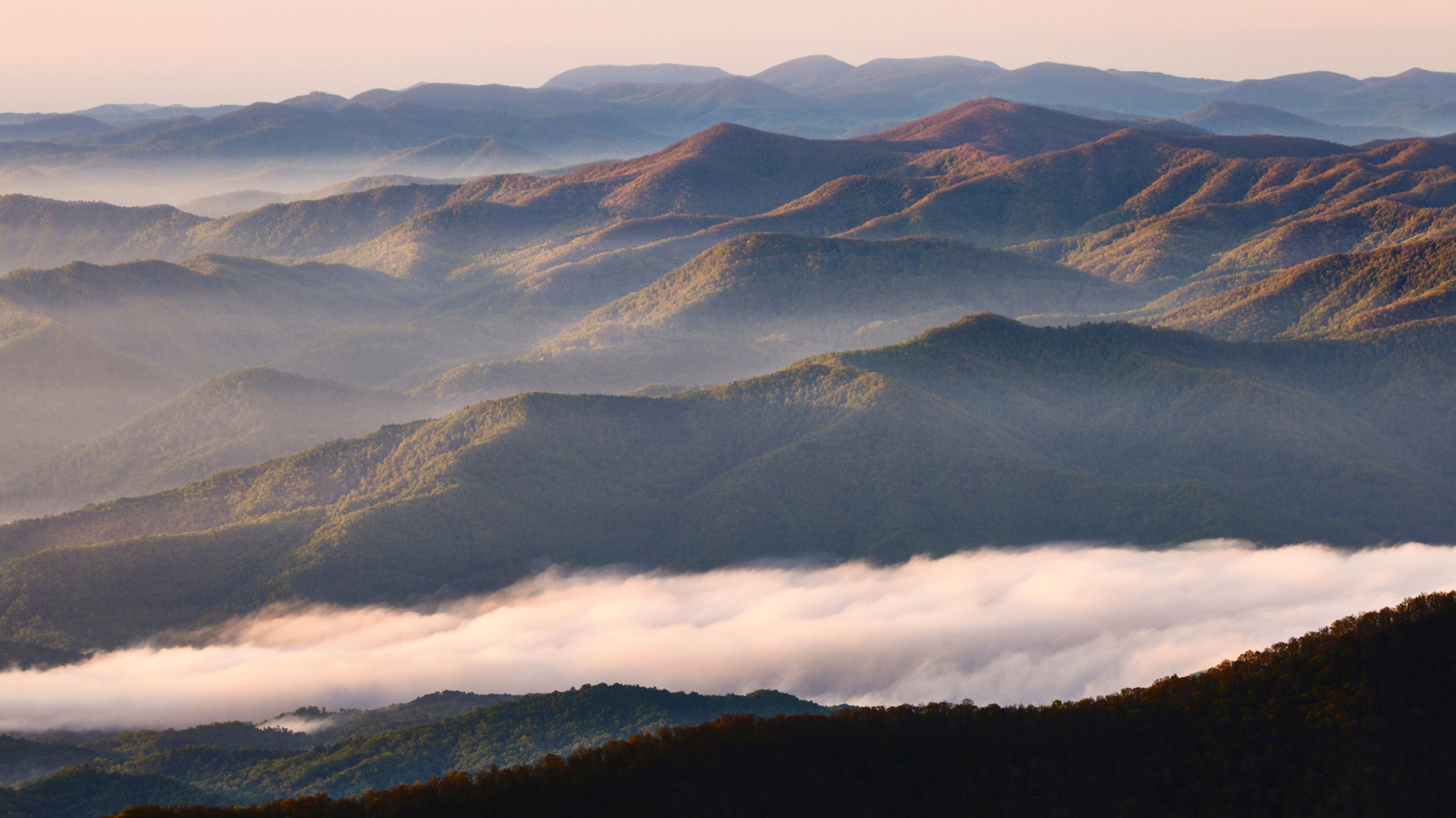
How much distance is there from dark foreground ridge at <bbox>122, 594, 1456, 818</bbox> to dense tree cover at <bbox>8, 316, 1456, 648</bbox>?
87.0 meters

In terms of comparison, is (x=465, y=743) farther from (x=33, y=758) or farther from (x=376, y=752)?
(x=33, y=758)

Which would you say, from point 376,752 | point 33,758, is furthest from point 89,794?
point 33,758

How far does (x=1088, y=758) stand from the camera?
6041 centimetres

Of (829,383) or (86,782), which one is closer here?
(86,782)

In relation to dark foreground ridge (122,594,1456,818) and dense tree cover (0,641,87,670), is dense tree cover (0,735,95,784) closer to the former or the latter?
dense tree cover (0,641,87,670)

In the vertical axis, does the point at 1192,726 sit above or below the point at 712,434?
below

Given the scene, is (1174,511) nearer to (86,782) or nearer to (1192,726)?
(1192,726)

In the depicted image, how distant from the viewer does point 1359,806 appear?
53.8 metres

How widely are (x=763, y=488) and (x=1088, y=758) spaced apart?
102 metres

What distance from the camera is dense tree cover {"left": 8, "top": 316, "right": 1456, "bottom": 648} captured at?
145 meters

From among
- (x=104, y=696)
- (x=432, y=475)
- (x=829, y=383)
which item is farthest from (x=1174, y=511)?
(x=104, y=696)

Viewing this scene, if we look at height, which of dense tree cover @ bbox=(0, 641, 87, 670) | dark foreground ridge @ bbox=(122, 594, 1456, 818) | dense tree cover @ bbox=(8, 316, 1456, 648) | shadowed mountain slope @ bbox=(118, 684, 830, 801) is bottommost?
dark foreground ridge @ bbox=(122, 594, 1456, 818)

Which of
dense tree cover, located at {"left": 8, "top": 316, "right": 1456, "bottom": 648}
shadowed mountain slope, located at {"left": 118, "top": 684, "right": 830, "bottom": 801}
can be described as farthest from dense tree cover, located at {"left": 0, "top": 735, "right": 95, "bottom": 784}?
dense tree cover, located at {"left": 8, "top": 316, "right": 1456, "bottom": 648}

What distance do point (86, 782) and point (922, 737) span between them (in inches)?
2140
